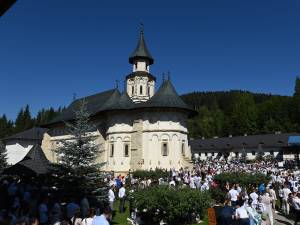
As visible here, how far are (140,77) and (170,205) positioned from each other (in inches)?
1405

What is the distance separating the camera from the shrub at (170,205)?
14.0 m

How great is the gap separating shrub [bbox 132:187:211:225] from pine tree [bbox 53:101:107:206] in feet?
9.53

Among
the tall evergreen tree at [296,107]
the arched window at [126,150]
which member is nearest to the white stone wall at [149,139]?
the arched window at [126,150]

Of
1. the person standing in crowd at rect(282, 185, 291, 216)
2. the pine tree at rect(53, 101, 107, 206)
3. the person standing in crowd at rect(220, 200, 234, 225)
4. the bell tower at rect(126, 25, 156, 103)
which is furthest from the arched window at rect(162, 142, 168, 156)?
the person standing in crowd at rect(220, 200, 234, 225)

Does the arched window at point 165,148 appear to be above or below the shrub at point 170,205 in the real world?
above

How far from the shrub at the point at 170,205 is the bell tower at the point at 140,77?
32.8 meters

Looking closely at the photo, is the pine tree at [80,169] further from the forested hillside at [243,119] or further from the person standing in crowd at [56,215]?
the forested hillside at [243,119]

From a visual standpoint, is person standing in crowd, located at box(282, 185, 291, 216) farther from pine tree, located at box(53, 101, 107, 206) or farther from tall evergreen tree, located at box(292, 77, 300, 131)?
tall evergreen tree, located at box(292, 77, 300, 131)

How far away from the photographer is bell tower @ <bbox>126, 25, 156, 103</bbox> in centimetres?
4822

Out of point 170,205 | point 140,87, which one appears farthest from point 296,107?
point 170,205

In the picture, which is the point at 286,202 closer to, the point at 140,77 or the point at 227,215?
the point at 227,215

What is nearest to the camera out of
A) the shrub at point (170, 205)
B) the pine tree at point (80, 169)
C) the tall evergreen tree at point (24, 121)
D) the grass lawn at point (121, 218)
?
the shrub at point (170, 205)

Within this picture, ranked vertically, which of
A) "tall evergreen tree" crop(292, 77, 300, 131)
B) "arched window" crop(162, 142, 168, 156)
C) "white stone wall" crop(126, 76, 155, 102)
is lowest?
"arched window" crop(162, 142, 168, 156)

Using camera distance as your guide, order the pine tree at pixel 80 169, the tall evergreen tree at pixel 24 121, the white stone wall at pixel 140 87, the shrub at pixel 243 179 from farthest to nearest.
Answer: the tall evergreen tree at pixel 24 121 → the white stone wall at pixel 140 87 → the shrub at pixel 243 179 → the pine tree at pixel 80 169
